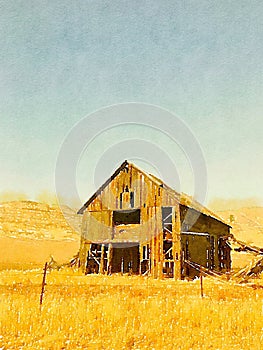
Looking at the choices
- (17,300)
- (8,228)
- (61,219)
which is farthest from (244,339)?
(61,219)

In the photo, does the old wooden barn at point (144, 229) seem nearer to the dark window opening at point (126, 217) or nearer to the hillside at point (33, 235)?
the dark window opening at point (126, 217)

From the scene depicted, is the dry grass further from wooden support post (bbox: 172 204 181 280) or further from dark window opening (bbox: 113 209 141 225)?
dark window opening (bbox: 113 209 141 225)

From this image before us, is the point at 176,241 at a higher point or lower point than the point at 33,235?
lower

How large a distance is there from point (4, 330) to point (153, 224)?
63.7 feet

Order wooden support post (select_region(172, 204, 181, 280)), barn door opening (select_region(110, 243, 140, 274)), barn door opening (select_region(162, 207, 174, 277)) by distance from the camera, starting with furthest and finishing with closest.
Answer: barn door opening (select_region(110, 243, 140, 274)), barn door opening (select_region(162, 207, 174, 277)), wooden support post (select_region(172, 204, 181, 280))

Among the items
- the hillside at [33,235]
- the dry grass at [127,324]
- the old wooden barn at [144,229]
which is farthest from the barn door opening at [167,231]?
the hillside at [33,235]

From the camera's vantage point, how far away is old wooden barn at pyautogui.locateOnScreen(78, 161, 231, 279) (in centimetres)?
2823

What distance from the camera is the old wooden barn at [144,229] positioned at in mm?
28234

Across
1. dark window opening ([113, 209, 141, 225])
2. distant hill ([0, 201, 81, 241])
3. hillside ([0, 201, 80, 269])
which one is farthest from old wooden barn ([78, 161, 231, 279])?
distant hill ([0, 201, 81, 241])

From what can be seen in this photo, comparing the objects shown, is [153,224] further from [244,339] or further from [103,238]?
[244,339]

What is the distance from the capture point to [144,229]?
95.1ft

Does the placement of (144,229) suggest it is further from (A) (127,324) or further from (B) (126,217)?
(A) (127,324)

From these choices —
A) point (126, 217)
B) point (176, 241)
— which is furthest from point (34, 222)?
point (176, 241)

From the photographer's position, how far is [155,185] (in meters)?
29.2
